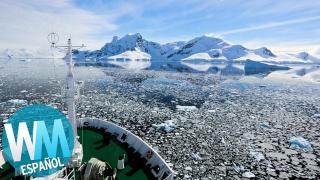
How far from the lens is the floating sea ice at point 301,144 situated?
2511cm

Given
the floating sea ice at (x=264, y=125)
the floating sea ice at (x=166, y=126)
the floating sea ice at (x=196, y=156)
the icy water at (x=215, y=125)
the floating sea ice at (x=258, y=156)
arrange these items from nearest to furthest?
the icy water at (x=215, y=125)
the floating sea ice at (x=196, y=156)
the floating sea ice at (x=258, y=156)
the floating sea ice at (x=166, y=126)
the floating sea ice at (x=264, y=125)

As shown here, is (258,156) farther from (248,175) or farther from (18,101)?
(18,101)

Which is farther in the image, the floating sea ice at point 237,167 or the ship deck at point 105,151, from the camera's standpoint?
the floating sea ice at point 237,167

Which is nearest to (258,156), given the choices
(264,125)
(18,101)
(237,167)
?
(237,167)

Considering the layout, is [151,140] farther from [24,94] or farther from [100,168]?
[24,94]

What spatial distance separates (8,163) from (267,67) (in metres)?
165

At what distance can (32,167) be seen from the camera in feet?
34.7

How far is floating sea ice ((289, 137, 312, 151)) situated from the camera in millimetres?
25111

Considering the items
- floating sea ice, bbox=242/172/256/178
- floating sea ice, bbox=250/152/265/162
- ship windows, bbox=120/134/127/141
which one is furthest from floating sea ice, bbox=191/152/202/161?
ship windows, bbox=120/134/127/141

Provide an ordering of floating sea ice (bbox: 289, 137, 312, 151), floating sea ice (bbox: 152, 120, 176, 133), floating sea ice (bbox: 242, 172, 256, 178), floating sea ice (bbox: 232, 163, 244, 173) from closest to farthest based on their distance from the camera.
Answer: floating sea ice (bbox: 242, 172, 256, 178) → floating sea ice (bbox: 232, 163, 244, 173) → floating sea ice (bbox: 289, 137, 312, 151) → floating sea ice (bbox: 152, 120, 176, 133)

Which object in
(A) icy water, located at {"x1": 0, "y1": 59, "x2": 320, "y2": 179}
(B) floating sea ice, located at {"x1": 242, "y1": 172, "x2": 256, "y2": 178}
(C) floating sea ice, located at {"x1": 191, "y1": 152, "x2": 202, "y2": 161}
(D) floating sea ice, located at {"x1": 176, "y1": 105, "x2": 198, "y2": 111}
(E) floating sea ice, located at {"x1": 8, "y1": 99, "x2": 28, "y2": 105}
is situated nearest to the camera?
(B) floating sea ice, located at {"x1": 242, "y1": 172, "x2": 256, "y2": 178}

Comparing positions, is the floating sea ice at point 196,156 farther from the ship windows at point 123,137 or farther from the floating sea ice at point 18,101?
the floating sea ice at point 18,101

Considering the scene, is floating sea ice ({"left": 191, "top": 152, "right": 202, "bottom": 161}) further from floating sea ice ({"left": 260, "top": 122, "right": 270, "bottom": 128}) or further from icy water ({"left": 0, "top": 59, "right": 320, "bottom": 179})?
floating sea ice ({"left": 260, "top": 122, "right": 270, "bottom": 128})

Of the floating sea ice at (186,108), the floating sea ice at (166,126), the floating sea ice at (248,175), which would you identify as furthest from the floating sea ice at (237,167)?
the floating sea ice at (186,108)
